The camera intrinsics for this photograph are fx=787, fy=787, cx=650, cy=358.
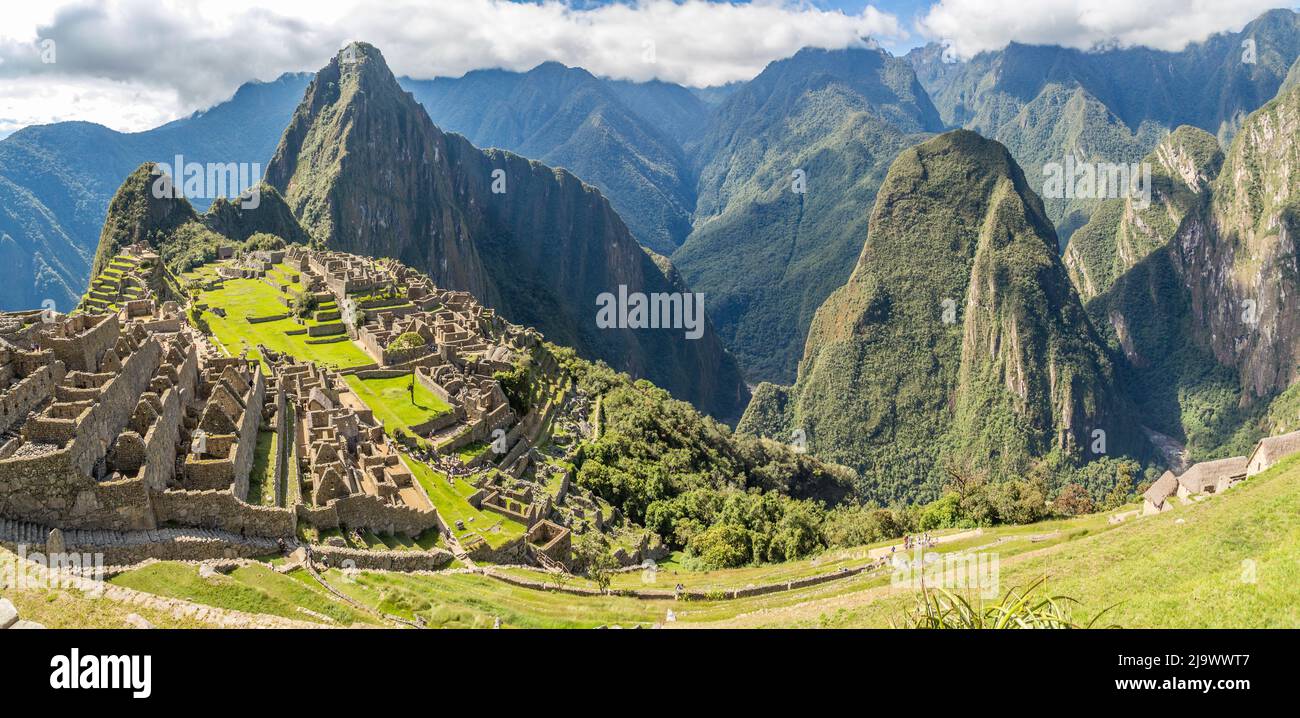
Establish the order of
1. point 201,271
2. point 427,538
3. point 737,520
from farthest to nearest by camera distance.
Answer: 1. point 201,271
2. point 737,520
3. point 427,538

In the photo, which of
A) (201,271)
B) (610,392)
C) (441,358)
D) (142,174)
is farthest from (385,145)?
(441,358)

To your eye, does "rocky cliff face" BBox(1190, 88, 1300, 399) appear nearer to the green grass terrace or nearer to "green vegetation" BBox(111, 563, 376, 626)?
the green grass terrace

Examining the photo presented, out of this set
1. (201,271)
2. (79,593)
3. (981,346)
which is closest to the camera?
(79,593)

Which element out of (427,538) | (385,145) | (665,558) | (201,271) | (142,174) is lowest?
(665,558)

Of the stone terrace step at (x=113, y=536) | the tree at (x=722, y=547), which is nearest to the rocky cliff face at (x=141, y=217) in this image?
the tree at (x=722, y=547)

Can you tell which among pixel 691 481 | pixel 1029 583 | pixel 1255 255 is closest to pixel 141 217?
pixel 691 481

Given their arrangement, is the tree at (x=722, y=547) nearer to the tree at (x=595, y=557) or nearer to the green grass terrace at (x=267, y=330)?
the tree at (x=595, y=557)
